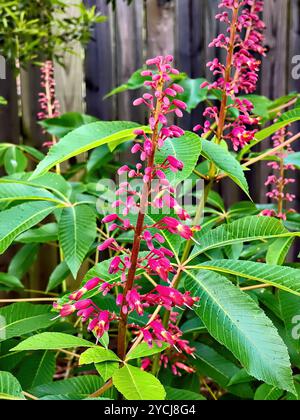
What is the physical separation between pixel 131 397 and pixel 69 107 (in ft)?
5.50

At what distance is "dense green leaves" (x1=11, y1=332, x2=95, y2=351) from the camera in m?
0.64

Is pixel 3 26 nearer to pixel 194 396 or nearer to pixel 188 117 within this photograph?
pixel 188 117

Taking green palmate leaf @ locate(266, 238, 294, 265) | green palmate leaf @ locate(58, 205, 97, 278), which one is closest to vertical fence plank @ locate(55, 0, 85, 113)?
green palmate leaf @ locate(58, 205, 97, 278)

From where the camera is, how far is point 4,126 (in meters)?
2.09

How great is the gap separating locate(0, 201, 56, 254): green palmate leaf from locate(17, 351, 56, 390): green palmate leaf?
0.31 metres

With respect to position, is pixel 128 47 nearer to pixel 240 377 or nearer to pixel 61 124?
pixel 61 124

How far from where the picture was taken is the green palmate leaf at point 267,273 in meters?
0.67

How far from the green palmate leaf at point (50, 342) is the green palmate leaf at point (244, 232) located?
0.77 ft

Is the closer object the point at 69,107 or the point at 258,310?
the point at 258,310

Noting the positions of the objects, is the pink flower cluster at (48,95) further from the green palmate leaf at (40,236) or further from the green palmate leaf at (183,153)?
the green palmate leaf at (183,153)

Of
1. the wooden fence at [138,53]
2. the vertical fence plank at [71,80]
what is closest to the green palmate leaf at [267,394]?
the wooden fence at [138,53]

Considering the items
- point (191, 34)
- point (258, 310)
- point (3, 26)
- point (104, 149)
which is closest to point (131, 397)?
point (258, 310)

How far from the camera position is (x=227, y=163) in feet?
2.24

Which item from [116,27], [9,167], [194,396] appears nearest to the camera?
[194,396]
